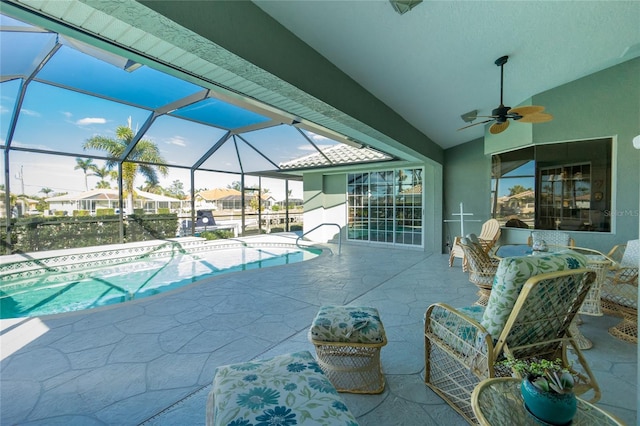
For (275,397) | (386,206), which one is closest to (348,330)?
(275,397)

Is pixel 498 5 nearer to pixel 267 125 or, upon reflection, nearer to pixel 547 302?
pixel 547 302

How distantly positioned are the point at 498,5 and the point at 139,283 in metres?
7.55

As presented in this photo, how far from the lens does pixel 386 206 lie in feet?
29.2

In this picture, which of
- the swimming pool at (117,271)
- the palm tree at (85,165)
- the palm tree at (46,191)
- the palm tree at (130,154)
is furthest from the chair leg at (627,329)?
the palm tree at (85,165)

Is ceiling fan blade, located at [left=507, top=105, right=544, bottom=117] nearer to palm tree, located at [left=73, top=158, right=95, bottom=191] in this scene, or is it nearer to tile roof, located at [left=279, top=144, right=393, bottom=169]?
tile roof, located at [left=279, top=144, right=393, bottom=169]

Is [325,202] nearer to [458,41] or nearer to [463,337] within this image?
[458,41]

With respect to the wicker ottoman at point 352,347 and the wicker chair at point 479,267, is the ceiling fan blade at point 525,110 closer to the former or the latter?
the wicker chair at point 479,267

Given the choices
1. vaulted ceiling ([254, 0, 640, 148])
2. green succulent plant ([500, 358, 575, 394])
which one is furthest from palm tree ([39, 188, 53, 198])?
green succulent plant ([500, 358, 575, 394])

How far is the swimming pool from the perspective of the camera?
16.3 feet

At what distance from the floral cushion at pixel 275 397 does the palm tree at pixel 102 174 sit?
498 inches

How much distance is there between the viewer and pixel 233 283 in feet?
15.7

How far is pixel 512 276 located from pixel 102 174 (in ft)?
45.6

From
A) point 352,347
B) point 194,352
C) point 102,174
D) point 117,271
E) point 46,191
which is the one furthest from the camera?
point 102,174

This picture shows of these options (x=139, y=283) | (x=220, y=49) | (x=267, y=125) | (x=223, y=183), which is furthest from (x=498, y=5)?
(x=223, y=183)
